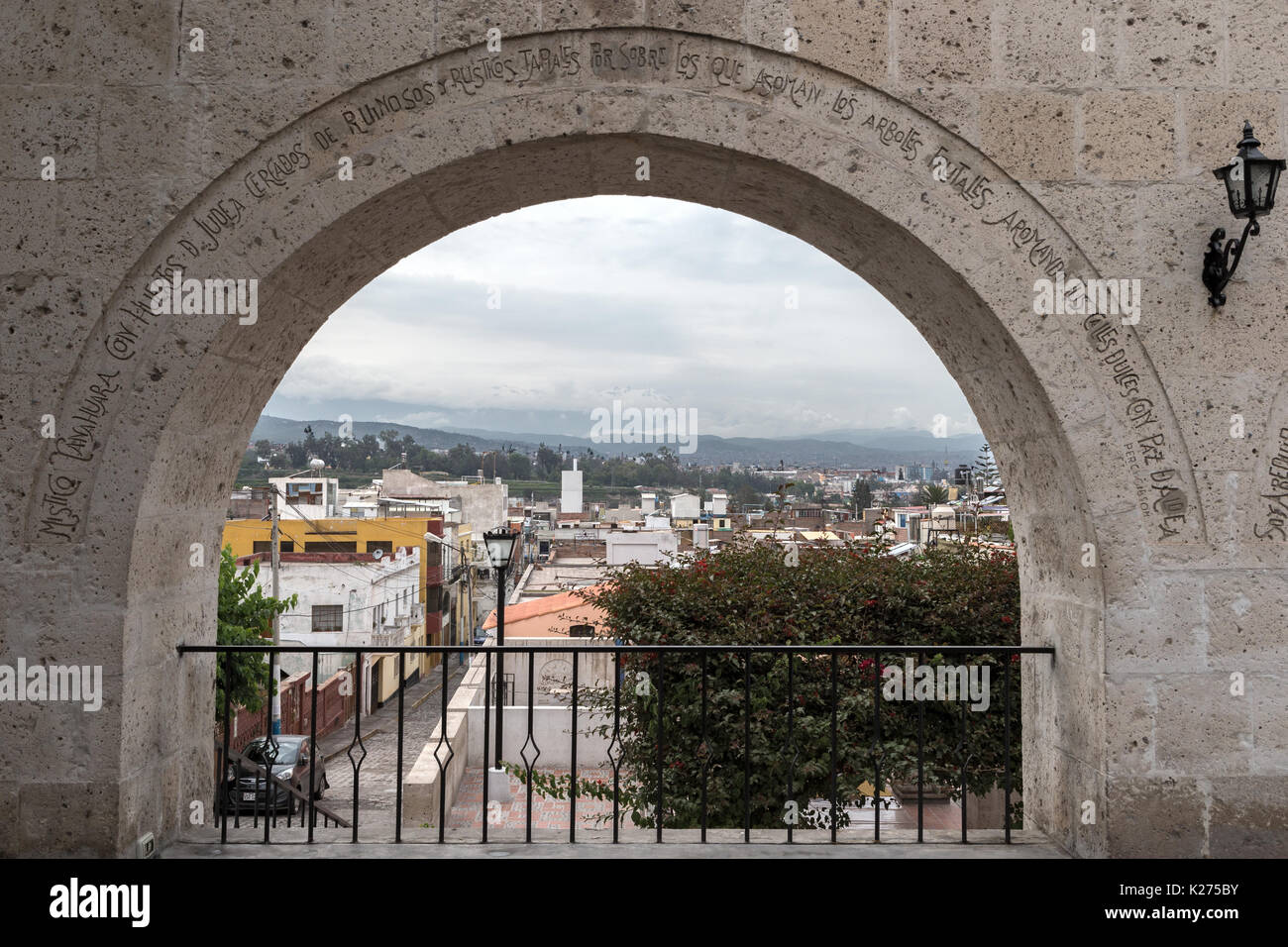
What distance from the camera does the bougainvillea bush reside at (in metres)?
5.93

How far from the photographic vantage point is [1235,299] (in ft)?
9.95

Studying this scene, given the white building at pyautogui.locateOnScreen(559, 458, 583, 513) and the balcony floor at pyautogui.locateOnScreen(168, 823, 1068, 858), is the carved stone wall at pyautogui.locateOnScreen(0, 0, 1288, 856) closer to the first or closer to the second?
the balcony floor at pyautogui.locateOnScreen(168, 823, 1068, 858)

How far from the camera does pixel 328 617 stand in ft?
73.6

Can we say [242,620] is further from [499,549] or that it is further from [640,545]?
[640,545]

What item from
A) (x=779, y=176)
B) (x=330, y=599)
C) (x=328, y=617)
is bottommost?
(x=328, y=617)

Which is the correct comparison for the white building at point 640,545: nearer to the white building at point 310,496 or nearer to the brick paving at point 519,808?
the brick paving at point 519,808

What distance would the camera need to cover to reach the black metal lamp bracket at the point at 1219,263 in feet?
9.54

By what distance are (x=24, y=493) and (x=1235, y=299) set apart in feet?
13.9

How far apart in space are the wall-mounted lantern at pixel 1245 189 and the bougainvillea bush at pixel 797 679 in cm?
317

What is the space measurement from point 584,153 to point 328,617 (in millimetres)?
21437

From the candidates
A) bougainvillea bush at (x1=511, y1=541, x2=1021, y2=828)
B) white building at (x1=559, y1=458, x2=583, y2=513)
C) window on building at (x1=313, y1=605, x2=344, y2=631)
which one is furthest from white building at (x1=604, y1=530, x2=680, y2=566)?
white building at (x1=559, y1=458, x2=583, y2=513)

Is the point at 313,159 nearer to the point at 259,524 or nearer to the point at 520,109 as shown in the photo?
the point at 520,109

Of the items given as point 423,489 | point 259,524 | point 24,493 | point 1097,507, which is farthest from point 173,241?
point 423,489

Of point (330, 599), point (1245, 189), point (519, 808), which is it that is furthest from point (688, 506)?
point (1245, 189)
